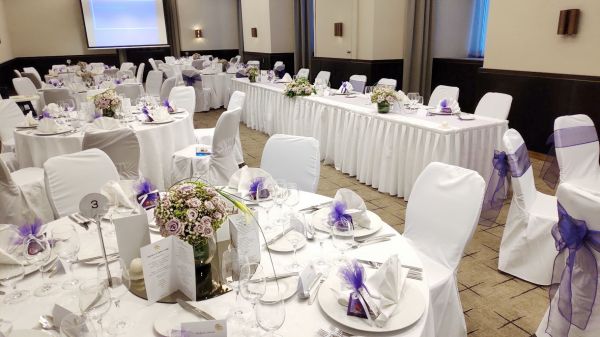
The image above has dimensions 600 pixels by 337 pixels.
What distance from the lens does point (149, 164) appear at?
4184 millimetres

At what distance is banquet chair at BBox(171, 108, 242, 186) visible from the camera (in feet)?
13.0

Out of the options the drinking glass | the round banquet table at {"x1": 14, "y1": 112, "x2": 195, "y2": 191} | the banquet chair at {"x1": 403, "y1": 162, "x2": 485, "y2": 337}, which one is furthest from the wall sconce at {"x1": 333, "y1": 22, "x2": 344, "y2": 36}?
the drinking glass

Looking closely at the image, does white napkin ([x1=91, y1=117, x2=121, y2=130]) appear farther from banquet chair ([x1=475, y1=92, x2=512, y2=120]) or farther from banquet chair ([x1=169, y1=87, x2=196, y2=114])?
banquet chair ([x1=475, y1=92, x2=512, y2=120])

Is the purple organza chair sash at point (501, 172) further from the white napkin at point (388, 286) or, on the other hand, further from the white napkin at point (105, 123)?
the white napkin at point (105, 123)

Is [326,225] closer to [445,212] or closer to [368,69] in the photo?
[445,212]

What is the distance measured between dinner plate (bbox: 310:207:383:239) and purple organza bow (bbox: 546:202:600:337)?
0.85 metres

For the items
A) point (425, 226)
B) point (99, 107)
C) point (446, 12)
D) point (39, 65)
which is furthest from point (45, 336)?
point (39, 65)

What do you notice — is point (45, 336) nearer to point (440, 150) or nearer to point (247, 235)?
point (247, 235)

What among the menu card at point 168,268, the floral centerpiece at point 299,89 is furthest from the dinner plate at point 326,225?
the floral centerpiece at point 299,89

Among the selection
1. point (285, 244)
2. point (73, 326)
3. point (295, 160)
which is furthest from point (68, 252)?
point (295, 160)

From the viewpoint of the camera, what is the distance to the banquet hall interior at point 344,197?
4.58 ft

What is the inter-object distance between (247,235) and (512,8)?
5.56m

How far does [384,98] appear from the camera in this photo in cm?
437

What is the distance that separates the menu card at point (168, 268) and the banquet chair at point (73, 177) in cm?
145
